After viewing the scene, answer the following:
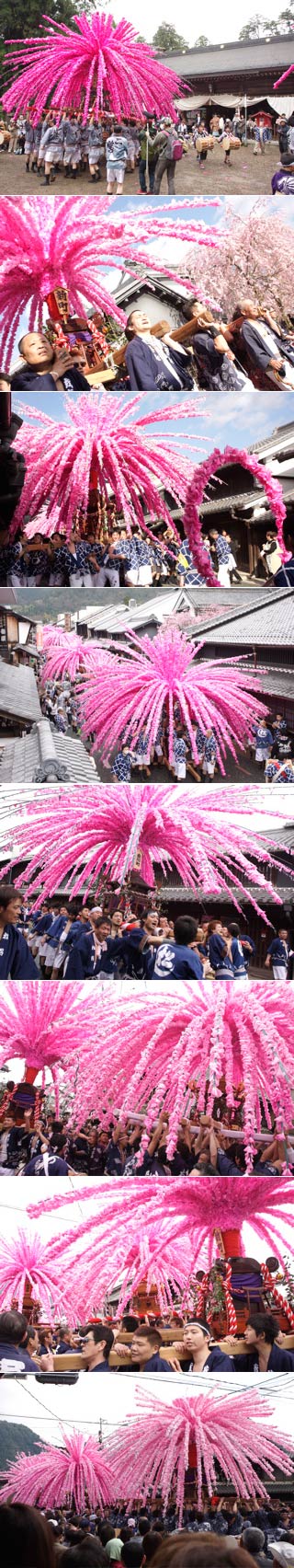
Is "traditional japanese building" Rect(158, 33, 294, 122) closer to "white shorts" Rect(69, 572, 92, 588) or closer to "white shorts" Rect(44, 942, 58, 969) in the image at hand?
"white shorts" Rect(69, 572, 92, 588)

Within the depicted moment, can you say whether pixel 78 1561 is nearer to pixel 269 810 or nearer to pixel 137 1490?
pixel 137 1490

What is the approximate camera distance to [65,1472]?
5594mm

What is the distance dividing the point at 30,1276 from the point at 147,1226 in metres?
0.50

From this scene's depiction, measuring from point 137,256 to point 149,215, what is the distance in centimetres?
19

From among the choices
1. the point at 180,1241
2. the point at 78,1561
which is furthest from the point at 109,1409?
the point at 78,1561

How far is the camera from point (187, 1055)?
231 inches

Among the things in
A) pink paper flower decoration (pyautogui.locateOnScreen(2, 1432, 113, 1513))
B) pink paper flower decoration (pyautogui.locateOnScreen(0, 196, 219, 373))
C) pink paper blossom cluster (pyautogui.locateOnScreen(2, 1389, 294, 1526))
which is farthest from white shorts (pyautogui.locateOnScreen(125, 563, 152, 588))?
pink paper flower decoration (pyautogui.locateOnScreen(2, 1432, 113, 1513))

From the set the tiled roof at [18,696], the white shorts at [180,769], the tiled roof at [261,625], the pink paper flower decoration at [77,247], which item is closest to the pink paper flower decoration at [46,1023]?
the white shorts at [180,769]

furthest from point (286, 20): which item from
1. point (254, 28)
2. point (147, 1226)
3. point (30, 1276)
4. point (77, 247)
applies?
point (30, 1276)

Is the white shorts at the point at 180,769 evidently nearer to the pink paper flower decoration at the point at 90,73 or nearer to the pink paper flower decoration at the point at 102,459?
the pink paper flower decoration at the point at 102,459

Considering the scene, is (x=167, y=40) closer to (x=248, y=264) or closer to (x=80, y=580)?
(x=248, y=264)

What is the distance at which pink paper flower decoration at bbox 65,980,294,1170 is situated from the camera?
5.86 meters

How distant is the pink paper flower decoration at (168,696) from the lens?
20.1 feet

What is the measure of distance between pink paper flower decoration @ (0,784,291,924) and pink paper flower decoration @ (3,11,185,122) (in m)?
3.03
